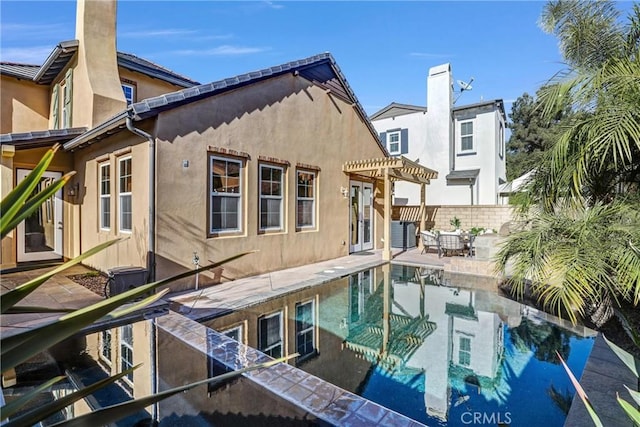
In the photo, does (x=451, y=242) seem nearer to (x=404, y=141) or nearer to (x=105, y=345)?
(x=105, y=345)

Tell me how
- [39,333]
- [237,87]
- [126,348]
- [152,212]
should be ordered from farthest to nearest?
[237,87] → [152,212] → [126,348] → [39,333]

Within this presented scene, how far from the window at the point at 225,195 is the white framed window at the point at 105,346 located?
138 inches

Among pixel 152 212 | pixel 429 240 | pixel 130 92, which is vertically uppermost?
pixel 130 92

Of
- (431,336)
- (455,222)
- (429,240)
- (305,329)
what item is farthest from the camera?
(455,222)

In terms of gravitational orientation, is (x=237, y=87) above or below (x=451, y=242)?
above

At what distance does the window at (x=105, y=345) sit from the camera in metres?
5.00

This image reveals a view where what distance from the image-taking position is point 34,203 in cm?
134

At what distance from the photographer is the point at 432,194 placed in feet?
71.9

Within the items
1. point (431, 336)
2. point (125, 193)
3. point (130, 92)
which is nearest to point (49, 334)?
point (431, 336)

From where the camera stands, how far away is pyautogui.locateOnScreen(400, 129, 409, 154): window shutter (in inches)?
886

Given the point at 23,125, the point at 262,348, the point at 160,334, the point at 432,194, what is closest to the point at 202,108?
the point at 160,334

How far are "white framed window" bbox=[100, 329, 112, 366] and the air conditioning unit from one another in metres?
1.32

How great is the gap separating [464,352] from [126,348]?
5.25 metres

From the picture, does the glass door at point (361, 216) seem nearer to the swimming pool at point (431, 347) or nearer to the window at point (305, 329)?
the swimming pool at point (431, 347)
